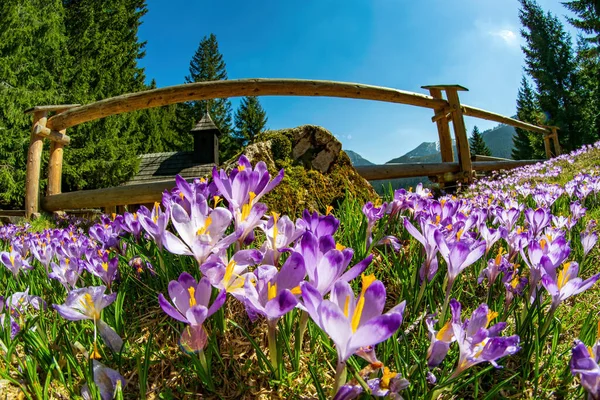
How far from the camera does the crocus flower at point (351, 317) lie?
0.49 meters

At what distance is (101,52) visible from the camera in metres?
19.4

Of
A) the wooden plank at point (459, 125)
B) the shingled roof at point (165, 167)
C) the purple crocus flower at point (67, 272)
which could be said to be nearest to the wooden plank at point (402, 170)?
the wooden plank at point (459, 125)

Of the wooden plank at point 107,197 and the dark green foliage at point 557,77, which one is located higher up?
the dark green foliage at point 557,77

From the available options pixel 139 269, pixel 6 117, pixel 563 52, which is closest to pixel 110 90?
pixel 6 117

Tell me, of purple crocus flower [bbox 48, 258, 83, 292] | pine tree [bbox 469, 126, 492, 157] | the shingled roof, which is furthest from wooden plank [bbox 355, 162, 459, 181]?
pine tree [bbox 469, 126, 492, 157]

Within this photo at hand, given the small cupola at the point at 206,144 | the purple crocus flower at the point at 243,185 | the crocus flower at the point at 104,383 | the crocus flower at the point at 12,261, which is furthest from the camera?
the small cupola at the point at 206,144

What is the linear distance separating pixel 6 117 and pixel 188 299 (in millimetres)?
16964

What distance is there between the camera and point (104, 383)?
0.75 metres

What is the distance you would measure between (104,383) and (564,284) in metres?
1.04

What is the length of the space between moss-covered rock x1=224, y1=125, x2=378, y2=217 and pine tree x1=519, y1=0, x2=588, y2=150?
32726 millimetres

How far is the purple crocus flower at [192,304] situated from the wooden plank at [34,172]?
4.62m

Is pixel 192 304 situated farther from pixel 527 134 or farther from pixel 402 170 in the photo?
pixel 527 134

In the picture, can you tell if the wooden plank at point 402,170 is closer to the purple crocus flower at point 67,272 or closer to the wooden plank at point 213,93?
the wooden plank at point 213,93

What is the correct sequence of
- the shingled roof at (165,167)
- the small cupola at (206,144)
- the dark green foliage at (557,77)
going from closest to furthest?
the shingled roof at (165,167) → the small cupola at (206,144) → the dark green foliage at (557,77)
